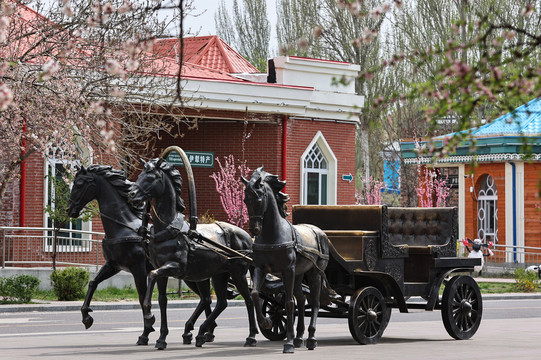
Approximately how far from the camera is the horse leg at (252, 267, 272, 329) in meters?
12.5

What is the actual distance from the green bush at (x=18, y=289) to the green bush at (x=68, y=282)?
2.68 feet

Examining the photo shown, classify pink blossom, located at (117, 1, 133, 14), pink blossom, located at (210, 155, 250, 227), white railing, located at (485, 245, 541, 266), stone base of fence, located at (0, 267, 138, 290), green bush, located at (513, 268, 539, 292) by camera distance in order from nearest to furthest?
pink blossom, located at (117, 1, 133, 14)
stone base of fence, located at (0, 267, 138, 290)
green bush, located at (513, 268, 539, 292)
pink blossom, located at (210, 155, 250, 227)
white railing, located at (485, 245, 541, 266)

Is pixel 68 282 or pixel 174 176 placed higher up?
pixel 174 176

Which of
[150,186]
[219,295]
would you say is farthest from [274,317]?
[150,186]

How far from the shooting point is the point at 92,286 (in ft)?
43.9

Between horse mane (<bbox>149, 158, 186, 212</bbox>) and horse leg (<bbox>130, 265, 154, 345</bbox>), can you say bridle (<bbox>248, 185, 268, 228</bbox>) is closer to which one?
horse mane (<bbox>149, 158, 186, 212</bbox>)

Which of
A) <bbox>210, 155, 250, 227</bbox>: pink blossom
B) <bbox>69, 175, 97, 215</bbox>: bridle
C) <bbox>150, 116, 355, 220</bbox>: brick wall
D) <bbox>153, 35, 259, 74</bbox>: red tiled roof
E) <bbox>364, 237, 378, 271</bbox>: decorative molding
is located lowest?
<bbox>364, 237, 378, 271</bbox>: decorative molding

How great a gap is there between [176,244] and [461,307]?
439 centimetres

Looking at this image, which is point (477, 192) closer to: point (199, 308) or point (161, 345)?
point (199, 308)

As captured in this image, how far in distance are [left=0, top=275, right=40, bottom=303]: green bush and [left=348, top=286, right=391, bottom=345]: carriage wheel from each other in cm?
1044

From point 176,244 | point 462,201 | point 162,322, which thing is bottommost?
point 162,322

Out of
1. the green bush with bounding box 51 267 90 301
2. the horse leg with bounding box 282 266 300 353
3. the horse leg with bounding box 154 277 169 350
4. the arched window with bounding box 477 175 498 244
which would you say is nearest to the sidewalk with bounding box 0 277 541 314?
the green bush with bounding box 51 267 90 301

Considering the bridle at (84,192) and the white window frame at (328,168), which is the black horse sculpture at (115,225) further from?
the white window frame at (328,168)

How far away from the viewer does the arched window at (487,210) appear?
3966 cm
